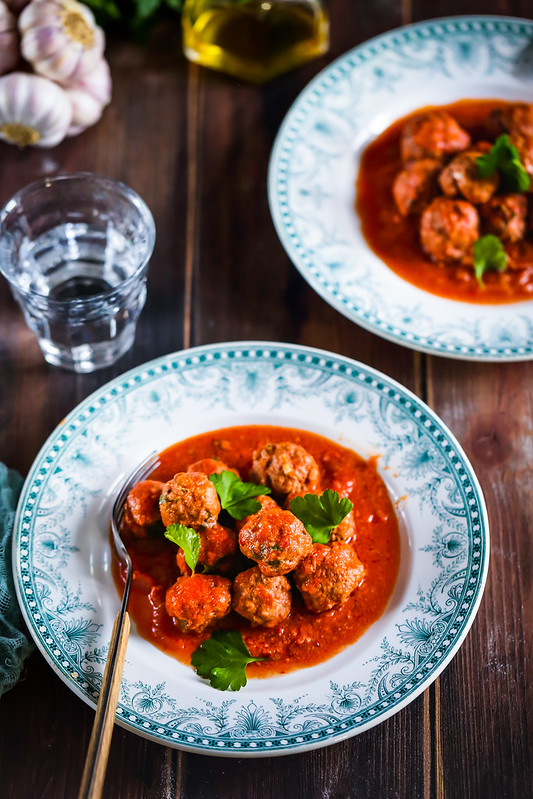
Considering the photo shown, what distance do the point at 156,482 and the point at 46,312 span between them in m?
0.72

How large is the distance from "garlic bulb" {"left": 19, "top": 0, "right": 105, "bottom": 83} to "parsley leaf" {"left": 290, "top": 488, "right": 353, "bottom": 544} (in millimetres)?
1925

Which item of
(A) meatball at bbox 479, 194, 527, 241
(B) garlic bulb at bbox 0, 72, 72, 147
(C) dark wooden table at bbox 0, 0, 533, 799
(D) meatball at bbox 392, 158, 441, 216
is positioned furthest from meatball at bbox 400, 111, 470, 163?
(B) garlic bulb at bbox 0, 72, 72, 147

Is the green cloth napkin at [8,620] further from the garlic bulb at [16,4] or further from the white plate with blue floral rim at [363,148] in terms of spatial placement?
the garlic bulb at [16,4]

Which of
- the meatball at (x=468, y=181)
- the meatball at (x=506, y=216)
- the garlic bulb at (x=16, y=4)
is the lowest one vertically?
the meatball at (x=506, y=216)

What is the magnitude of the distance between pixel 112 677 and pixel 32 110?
211 cm

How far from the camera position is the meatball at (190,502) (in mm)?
2414

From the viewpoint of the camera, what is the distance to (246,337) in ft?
10.2

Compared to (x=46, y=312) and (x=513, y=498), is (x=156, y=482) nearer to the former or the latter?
(x=46, y=312)

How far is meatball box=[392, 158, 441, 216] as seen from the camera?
3.21 metres

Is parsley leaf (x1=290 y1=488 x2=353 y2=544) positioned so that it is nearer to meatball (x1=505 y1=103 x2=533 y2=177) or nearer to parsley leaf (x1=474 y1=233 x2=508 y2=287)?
parsley leaf (x1=474 y1=233 x2=508 y2=287)

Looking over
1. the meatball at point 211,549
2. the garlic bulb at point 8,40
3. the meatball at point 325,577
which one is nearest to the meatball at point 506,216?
the meatball at point 325,577

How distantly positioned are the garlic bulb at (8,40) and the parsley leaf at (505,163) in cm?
175

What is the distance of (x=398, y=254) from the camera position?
3154mm

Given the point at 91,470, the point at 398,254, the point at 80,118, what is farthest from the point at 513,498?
the point at 80,118
